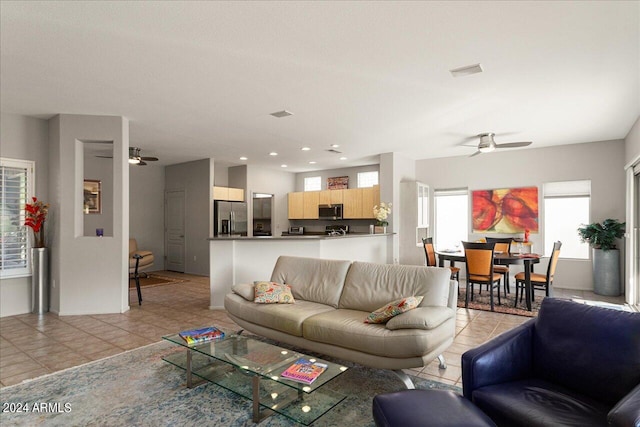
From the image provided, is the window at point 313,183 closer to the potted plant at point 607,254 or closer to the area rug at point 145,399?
the potted plant at point 607,254

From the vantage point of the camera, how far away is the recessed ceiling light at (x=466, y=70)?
10.9 feet

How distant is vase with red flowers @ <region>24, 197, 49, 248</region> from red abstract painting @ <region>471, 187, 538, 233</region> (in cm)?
774

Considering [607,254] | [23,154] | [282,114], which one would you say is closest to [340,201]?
[282,114]

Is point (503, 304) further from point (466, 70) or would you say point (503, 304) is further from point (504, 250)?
point (466, 70)

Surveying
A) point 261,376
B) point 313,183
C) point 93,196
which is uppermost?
point 313,183

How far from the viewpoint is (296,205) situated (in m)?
9.95

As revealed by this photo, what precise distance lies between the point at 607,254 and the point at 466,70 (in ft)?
16.2

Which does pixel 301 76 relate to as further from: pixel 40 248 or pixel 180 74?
pixel 40 248

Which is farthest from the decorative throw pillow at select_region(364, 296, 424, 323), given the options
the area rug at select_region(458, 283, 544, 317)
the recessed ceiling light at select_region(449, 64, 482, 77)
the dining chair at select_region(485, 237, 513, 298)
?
the dining chair at select_region(485, 237, 513, 298)

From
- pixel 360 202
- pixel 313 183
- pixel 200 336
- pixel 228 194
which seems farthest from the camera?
pixel 313 183

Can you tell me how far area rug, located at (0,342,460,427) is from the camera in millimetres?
2348

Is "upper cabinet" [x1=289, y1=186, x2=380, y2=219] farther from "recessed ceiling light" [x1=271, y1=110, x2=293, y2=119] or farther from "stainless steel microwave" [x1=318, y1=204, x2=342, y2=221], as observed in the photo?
"recessed ceiling light" [x1=271, y1=110, x2=293, y2=119]

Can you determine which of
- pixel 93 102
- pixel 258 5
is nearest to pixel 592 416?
pixel 258 5

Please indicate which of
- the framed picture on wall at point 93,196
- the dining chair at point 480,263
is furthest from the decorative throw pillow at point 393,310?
the framed picture on wall at point 93,196
